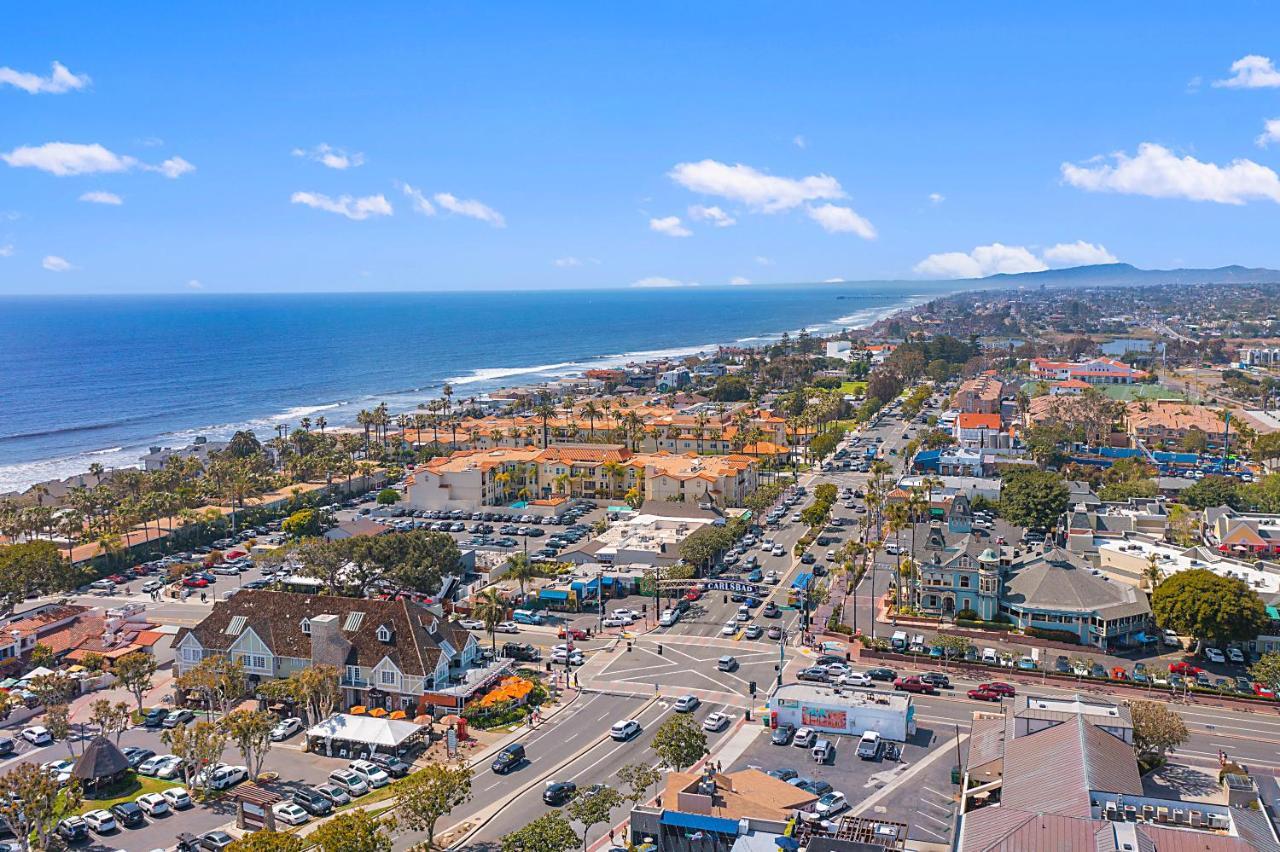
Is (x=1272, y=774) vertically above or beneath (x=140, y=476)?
beneath

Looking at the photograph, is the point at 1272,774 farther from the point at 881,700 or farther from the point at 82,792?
the point at 82,792

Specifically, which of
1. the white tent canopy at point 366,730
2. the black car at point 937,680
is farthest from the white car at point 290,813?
the black car at point 937,680

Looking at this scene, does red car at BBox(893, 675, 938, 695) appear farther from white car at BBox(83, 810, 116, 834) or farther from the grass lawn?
white car at BBox(83, 810, 116, 834)

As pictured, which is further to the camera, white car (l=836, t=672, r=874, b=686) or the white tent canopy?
white car (l=836, t=672, r=874, b=686)

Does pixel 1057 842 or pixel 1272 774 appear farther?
pixel 1272 774

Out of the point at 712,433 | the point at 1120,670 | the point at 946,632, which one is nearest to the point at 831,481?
the point at 712,433

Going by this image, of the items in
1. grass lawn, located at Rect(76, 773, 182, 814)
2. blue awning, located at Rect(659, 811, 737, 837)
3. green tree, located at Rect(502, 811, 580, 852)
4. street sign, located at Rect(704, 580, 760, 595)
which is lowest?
grass lawn, located at Rect(76, 773, 182, 814)

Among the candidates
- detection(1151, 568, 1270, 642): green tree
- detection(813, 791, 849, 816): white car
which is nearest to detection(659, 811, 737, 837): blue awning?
detection(813, 791, 849, 816): white car

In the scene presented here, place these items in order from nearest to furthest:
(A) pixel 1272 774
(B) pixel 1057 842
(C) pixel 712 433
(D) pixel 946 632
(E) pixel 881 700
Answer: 1. (B) pixel 1057 842
2. (A) pixel 1272 774
3. (E) pixel 881 700
4. (D) pixel 946 632
5. (C) pixel 712 433
